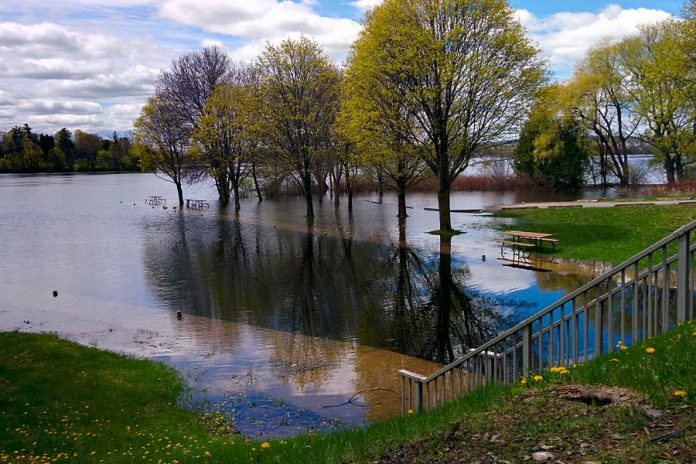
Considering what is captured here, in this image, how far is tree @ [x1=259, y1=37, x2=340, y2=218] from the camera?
42.3 m

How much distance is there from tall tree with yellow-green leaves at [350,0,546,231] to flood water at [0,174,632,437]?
6.21m

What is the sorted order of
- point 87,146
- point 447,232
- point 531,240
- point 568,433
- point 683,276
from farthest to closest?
point 87,146, point 447,232, point 531,240, point 683,276, point 568,433

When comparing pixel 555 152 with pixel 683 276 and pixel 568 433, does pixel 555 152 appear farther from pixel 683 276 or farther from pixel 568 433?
pixel 568 433

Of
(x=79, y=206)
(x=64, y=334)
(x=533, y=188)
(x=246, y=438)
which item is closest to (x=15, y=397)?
(x=246, y=438)

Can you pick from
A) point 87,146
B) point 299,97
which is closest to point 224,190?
point 299,97

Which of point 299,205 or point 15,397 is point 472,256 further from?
point 299,205

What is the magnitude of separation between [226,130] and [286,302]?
3939 centimetres

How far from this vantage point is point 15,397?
10.3 m

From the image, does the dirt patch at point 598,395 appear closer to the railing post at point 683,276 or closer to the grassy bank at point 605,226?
the railing post at point 683,276

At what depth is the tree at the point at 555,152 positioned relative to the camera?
5472 cm

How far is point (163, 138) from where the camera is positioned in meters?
60.4

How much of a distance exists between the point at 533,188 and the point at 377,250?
39.9 metres

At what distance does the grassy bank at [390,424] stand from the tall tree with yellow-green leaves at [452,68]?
21335 mm

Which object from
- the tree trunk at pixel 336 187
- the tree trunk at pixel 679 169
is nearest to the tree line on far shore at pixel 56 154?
the tree trunk at pixel 336 187
